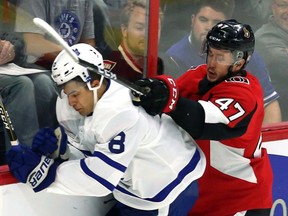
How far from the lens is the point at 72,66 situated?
77.5 inches

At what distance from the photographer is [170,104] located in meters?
2.03

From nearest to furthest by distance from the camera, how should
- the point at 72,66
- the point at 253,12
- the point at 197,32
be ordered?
the point at 72,66 → the point at 197,32 → the point at 253,12

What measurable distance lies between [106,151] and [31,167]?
0.24m

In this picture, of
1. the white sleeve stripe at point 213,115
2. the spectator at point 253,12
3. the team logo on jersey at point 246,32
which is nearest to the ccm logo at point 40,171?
the white sleeve stripe at point 213,115

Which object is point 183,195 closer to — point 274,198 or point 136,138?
point 136,138

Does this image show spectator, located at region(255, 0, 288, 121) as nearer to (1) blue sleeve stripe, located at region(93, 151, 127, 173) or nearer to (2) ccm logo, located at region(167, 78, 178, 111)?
(2) ccm logo, located at region(167, 78, 178, 111)

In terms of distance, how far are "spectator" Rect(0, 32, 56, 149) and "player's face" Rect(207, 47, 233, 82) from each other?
543mm

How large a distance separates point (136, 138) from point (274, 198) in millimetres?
992

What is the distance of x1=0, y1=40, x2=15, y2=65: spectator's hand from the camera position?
210 centimetres

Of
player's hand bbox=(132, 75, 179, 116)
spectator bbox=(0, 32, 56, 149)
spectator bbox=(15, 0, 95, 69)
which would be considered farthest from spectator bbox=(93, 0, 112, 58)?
player's hand bbox=(132, 75, 179, 116)

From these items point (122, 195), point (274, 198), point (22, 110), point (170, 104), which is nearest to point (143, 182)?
point (122, 195)

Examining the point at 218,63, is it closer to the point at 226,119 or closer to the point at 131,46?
the point at 226,119

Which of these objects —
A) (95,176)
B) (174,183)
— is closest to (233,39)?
(174,183)

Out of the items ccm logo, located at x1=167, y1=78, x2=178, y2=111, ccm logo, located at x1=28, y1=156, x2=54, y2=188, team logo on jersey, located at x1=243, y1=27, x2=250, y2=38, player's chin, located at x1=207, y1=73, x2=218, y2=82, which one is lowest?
ccm logo, located at x1=28, y1=156, x2=54, y2=188
